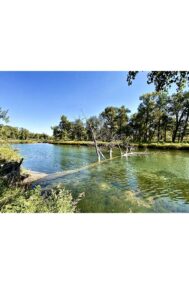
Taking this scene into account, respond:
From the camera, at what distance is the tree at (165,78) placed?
171 inches

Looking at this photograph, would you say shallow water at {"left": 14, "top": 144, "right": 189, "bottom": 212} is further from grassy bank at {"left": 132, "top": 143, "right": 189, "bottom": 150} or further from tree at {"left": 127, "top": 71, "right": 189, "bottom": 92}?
grassy bank at {"left": 132, "top": 143, "right": 189, "bottom": 150}

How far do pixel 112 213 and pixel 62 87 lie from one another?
4.45 metres

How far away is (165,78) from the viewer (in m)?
4.49

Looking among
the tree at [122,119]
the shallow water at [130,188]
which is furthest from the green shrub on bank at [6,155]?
the tree at [122,119]

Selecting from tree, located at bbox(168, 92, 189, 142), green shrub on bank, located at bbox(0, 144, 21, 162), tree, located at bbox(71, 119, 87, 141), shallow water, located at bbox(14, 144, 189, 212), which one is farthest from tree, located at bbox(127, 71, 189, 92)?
tree, located at bbox(168, 92, 189, 142)

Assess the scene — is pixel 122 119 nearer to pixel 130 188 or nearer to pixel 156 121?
pixel 156 121

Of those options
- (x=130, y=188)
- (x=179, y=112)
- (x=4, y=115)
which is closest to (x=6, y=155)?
(x=4, y=115)

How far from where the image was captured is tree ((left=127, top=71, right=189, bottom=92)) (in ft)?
14.3

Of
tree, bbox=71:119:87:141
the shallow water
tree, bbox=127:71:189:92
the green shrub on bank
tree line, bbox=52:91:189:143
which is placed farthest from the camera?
tree line, bbox=52:91:189:143

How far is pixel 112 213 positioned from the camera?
3771mm

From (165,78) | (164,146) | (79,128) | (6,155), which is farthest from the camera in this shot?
(164,146)

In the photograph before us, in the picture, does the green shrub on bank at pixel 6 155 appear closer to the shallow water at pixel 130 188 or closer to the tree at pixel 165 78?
the shallow water at pixel 130 188
